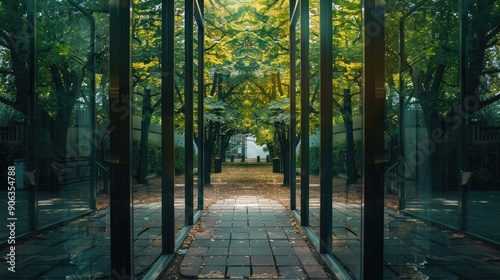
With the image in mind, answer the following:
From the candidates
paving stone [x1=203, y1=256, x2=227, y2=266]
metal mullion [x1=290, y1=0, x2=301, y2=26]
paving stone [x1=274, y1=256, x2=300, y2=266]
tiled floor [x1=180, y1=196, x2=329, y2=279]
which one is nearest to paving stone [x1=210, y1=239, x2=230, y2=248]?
tiled floor [x1=180, y1=196, x2=329, y2=279]

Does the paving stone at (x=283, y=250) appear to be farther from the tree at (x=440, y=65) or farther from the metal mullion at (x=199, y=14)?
the metal mullion at (x=199, y=14)

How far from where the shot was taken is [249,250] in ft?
12.6

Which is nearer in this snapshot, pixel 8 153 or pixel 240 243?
pixel 8 153

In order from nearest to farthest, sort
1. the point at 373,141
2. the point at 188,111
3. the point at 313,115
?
1. the point at 373,141
2. the point at 313,115
3. the point at 188,111

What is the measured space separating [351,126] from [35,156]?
78.7 inches

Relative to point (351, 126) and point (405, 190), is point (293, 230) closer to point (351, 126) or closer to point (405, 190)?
point (351, 126)

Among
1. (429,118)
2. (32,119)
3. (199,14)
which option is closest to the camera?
(32,119)

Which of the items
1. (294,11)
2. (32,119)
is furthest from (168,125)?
(294,11)

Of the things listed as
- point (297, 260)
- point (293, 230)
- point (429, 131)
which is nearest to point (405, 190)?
point (429, 131)

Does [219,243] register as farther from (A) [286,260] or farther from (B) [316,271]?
(B) [316,271]

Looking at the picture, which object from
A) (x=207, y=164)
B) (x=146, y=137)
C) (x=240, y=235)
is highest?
(x=146, y=137)

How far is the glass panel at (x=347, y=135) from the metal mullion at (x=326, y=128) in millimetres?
114

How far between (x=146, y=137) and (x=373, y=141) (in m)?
1.66

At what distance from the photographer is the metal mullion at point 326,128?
11.2 ft
